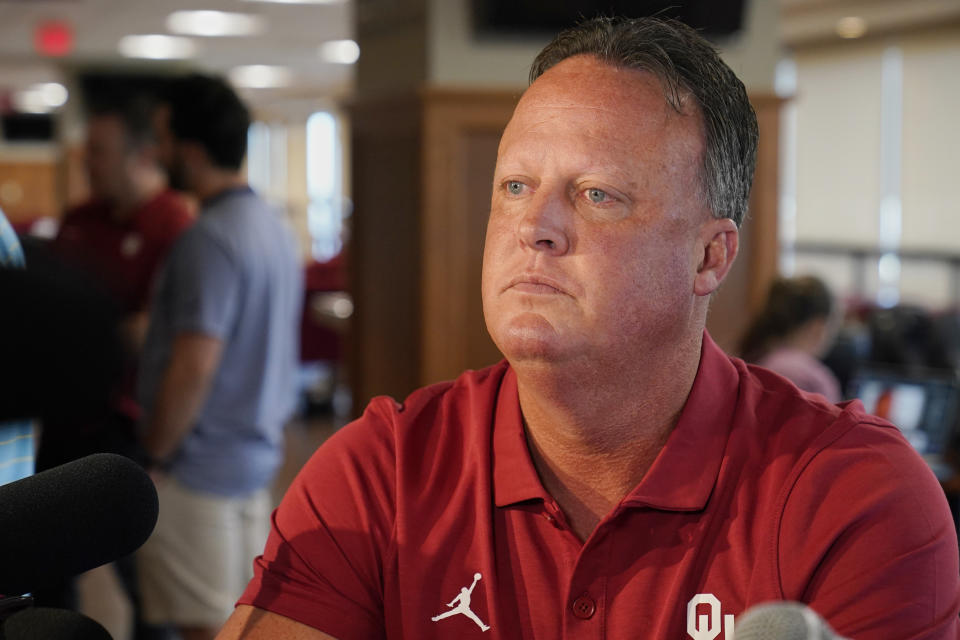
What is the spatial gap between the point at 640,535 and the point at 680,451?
10 centimetres

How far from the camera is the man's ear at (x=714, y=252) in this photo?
3.82 ft

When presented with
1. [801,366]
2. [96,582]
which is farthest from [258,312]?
[801,366]

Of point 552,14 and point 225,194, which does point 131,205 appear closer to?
point 225,194

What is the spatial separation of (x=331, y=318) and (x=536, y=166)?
5622 millimetres

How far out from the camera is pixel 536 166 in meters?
1.12

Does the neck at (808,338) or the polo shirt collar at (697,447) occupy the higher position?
the polo shirt collar at (697,447)

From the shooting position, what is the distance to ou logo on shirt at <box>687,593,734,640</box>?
105cm

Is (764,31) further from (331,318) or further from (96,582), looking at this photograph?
(331,318)

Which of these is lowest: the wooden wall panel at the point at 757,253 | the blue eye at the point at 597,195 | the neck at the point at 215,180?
the wooden wall panel at the point at 757,253

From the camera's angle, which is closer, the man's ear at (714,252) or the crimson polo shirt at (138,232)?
the man's ear at (714,252)

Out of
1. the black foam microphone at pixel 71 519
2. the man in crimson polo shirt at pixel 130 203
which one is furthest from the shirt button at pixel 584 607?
the man in crimson polo shirt at pixel 130 203

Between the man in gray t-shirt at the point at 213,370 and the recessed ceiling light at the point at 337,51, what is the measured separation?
28.7 feet

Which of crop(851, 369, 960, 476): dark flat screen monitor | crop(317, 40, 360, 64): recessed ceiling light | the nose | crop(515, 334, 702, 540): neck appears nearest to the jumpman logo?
crop(515, 334, 702, 540): neck

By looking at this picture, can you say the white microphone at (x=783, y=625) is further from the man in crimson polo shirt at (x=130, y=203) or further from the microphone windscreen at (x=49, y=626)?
the man in crimson polo shirt at (x=130, y=203)
